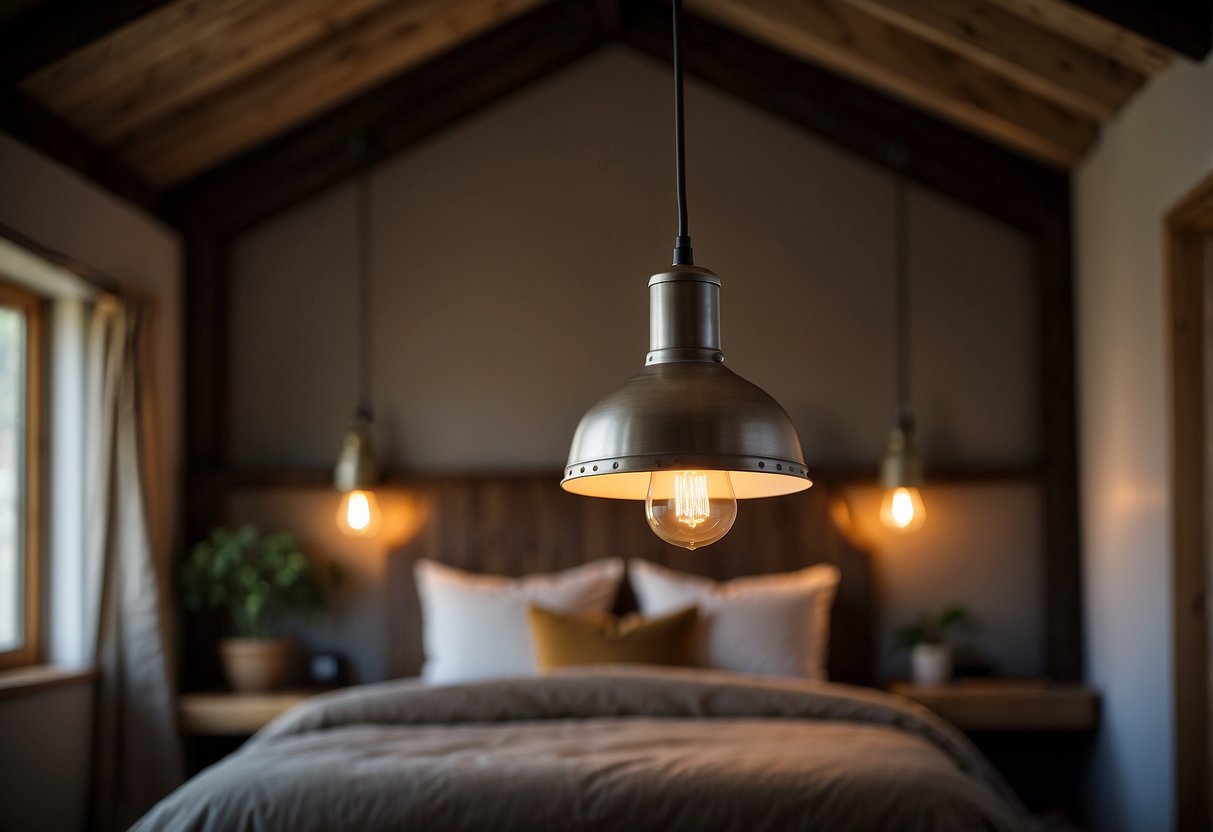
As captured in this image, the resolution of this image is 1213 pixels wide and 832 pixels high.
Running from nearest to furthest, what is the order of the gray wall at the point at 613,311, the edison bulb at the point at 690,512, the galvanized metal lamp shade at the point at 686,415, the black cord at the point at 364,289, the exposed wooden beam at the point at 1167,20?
the galvanized metal lamp shade at the point at 686,415 → the edison bulb at the point at 690,512 → the exposed wooden beam at the point at 1167,20 → the gray wall at the point at 613,311 → the black cord at the point at 364,289

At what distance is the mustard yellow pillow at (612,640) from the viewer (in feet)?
13.8

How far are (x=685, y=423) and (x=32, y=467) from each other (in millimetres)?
3352

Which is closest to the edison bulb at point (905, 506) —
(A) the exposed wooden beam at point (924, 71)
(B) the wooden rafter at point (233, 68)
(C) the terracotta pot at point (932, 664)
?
(C) the terracotta pot at point (932, 664)

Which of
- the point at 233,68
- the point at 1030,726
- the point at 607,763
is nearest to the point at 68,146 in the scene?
the point at 233,68

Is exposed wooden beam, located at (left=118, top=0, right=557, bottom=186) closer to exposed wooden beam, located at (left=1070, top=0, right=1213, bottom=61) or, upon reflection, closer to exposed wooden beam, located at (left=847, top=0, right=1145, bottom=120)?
exposed wooden beam, located at (left=847, top=0, right=1145, bottom=120)

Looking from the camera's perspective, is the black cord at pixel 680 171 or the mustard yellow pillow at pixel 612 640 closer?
the black cord at pixel 680 171

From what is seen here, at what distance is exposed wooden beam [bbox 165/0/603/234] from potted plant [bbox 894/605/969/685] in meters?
2.55

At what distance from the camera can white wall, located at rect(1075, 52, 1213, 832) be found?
12.2 feet

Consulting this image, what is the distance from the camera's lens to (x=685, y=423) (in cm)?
172

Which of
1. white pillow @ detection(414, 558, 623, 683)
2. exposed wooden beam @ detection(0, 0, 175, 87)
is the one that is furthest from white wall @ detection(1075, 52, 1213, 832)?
exposed wooden beam @ detection(0, 0, 175, 87)

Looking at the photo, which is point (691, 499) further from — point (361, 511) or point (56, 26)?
point (361, 511)

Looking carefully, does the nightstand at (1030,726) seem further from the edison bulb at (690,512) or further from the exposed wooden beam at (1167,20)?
the edison bulb at (690,512)

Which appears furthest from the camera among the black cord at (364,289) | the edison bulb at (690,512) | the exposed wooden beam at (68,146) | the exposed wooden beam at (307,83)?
the black cord at (364,289)

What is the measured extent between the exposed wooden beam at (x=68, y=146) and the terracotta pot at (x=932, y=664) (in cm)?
330
